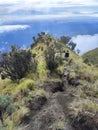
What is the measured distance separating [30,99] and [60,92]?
236 centimetres

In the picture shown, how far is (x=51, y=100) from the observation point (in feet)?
57.3

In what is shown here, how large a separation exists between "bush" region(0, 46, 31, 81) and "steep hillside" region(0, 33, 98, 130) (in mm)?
320

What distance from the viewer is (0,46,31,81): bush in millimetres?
22422

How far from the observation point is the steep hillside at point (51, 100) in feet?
49.4

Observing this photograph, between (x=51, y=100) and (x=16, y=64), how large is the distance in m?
5.87

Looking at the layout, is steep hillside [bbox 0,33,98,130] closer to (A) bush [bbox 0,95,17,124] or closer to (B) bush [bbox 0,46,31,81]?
(A) bush [bbox 0,95,17,124]

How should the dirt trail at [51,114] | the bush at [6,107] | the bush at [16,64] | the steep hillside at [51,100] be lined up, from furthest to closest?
1. the bush at [16,64]
2. the bush at [6,107]
3. the steep hillside at [51,100]
4. the dirt trail at [51,114]

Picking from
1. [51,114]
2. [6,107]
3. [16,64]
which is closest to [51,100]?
[51,114]

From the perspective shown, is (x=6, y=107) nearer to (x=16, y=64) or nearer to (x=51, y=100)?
(x=51, y=100)

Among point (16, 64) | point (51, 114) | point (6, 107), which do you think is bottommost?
point (51, 114)

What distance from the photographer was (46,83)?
19.9 m

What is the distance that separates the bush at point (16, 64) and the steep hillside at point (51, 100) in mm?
320

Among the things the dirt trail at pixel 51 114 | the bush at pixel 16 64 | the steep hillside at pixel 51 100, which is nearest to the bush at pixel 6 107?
the steep hillside at pixel 51 100

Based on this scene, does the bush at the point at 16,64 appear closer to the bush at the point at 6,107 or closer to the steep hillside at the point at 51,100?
the steep hillside at the point at 51,100
